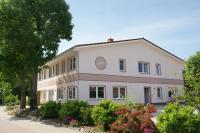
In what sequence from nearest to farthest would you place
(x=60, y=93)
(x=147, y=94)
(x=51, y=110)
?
(x=51, y=110) → (x=147, y=94) → (x=60, y=93)

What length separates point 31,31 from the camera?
2980 cm

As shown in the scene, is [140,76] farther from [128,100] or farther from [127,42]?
[128,100]

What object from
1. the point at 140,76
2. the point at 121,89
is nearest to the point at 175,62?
the point at 140,76

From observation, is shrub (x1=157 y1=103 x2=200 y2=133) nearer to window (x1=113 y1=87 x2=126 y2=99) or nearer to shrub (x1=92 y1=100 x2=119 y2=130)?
shrub (x1=92 y1=100 x2=119 y2=130)

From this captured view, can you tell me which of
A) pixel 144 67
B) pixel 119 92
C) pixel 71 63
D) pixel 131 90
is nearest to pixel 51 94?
pixel 71 63

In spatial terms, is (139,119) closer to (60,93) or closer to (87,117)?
(87,117)

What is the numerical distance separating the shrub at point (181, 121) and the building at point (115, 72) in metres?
19.9

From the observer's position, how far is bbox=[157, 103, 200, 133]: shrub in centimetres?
1202

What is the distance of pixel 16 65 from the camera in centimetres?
3397

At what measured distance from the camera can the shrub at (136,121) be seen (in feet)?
43.5

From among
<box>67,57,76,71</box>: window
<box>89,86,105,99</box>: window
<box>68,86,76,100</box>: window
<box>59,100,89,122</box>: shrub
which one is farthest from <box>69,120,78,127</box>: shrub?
<box>67,57,76,71</box>: window

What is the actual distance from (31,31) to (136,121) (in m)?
19.1

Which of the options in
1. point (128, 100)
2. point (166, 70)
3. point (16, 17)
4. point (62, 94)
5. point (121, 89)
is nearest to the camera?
point (128, 100)

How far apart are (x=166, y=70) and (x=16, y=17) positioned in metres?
22.2
